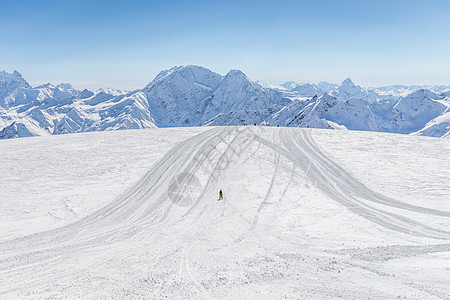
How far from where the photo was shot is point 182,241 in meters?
17.6

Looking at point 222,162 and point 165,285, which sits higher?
point 222,162

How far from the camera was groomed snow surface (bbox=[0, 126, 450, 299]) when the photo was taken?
523 inches

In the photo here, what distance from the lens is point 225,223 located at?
20.1m

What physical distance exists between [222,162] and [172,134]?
20703 mm

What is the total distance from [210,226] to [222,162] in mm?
15070

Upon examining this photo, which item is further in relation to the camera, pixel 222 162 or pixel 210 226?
pixel 222 162

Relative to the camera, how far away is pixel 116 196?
Answer: 25.1 metres

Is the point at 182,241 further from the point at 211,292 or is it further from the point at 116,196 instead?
the point at 116,196

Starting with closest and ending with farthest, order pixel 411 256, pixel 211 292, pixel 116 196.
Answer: pixel 211 292 < pixel 411 256 < pixel 116 196

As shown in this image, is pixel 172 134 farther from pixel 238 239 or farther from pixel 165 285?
pixel 165 285

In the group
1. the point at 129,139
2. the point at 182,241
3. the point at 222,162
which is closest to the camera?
the point at 182,241

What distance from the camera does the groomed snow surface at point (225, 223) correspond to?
43.6 feet

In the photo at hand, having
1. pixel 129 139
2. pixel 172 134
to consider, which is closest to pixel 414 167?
pixel 172 134

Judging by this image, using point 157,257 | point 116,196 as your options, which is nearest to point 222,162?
point 116,196
